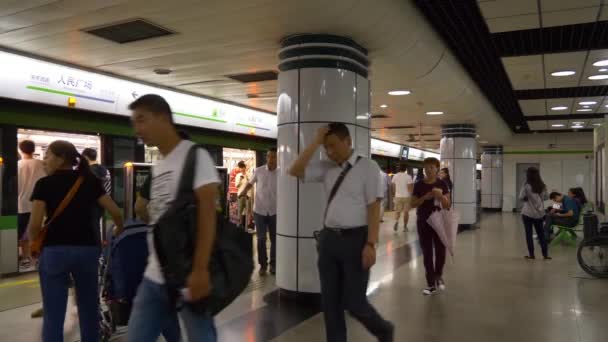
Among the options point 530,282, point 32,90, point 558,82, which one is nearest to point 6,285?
point 32,90

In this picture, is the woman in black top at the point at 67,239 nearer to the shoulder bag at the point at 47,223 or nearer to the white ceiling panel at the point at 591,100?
the shoulder bag at the point at 47,223

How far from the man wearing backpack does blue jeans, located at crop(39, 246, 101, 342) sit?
1219mm

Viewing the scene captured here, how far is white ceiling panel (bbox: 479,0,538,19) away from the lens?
5488 millimetres

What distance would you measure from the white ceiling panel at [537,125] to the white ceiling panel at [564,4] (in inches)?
483

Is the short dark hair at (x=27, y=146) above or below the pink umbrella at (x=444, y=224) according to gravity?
above

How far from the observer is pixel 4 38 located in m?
5.35

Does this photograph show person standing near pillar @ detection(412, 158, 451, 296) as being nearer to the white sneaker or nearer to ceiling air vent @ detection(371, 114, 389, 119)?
the white sneaker

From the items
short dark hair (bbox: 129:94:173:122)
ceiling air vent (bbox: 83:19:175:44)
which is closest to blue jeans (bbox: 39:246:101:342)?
short dark hair (bbox: 129:94:173:122)

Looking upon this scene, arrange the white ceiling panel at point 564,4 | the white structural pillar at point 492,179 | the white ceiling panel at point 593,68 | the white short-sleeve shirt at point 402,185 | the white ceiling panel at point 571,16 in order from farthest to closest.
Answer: the white structural pillar at point 492,179
the white short-sleeve shirt at point 402,185
the white ceiling panel at point 593,68
the white ceiling panel at point 571,16
the white ceiling panel at point 564,4

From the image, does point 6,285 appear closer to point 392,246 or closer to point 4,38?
point 4,38

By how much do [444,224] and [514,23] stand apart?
271cm

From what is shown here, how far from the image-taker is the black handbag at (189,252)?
6.52 feet

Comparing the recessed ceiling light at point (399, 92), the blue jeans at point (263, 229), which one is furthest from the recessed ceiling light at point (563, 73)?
the blue jeans at point (263, 229)

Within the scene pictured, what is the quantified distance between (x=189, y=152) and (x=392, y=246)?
8136mm
